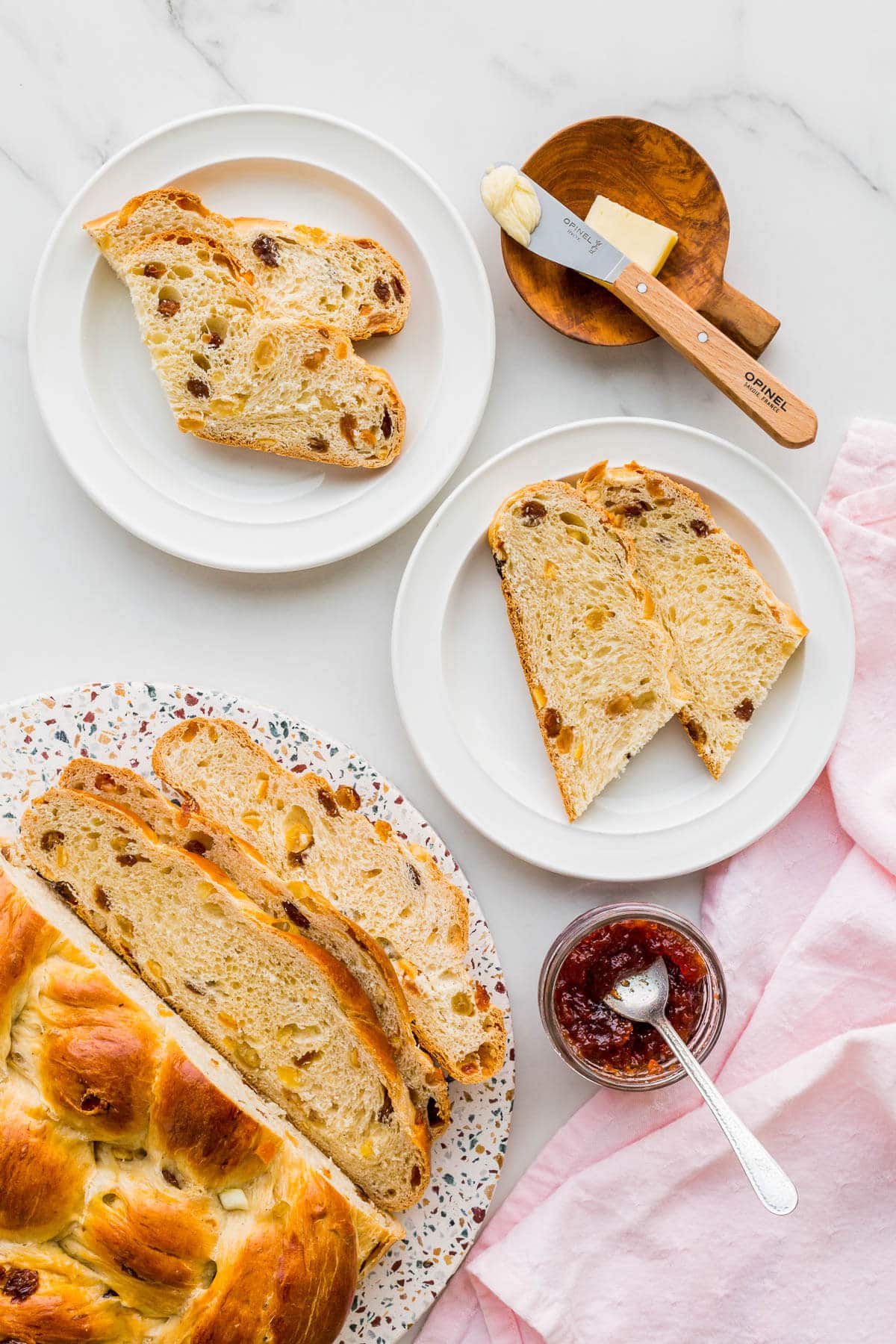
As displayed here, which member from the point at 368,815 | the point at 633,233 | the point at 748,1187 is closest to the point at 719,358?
the point at 633,233

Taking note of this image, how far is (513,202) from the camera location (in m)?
2.58

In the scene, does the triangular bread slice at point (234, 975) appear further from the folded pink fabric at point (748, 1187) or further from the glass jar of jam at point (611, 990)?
the folded pink fabric at point (748, 1187)

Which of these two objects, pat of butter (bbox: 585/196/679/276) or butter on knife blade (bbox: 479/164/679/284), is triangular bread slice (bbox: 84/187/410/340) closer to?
butter on knife blade (bbox: 479/164/679/284)

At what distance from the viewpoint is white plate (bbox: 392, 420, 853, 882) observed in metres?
2.65

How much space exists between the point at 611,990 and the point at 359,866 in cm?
66

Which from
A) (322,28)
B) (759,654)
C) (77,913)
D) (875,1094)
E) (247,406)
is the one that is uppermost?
(322,28)

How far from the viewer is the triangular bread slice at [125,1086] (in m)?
2.15

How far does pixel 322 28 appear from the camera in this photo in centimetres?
272

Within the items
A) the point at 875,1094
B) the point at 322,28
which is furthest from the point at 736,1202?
the point at 322,28

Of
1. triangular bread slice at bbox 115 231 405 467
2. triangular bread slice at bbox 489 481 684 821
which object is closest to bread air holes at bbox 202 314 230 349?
triangular bread slice at bbox 115 231 405 467

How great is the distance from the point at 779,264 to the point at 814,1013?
6.28 feet

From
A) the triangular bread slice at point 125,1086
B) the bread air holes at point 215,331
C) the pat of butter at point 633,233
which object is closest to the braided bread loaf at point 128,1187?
the triangular bread slice at point 125,1086

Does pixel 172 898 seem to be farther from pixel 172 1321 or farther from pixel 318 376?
pixel 318 376

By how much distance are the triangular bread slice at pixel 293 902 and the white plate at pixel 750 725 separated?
44cm
